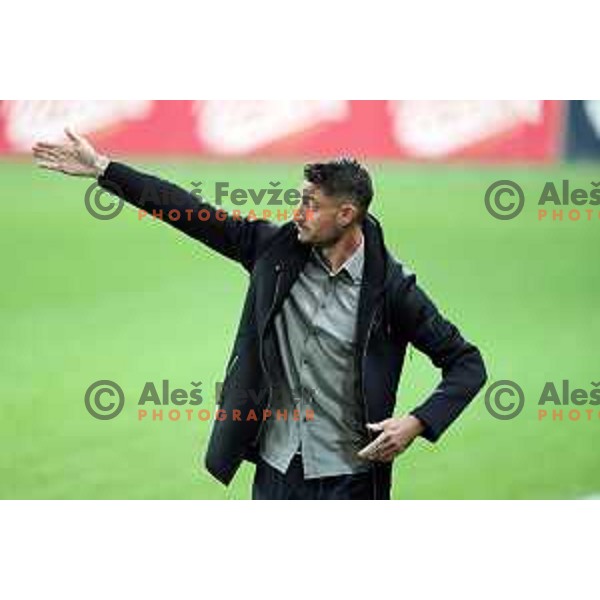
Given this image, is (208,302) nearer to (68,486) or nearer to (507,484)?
(68,486)

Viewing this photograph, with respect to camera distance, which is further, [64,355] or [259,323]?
Result: [64,355]

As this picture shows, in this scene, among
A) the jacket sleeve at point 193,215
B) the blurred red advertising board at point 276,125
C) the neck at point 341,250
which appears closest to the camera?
the jacket sleeve at point 193,215

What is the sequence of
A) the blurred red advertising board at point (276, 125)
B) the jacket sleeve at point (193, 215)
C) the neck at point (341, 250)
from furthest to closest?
the blurred red advertising board at point (276, 125) → the neck at point (341, 250) → the jacket sleeve at point (193, 215)

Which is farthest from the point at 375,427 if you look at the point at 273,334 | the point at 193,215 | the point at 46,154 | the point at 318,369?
the point at 46,154

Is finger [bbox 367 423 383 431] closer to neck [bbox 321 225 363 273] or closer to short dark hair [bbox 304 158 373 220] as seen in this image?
neck [bbox 321 225 363 273]

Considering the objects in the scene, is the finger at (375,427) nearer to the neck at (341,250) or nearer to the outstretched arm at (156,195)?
the neck at (341,250)

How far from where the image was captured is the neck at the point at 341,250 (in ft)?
11.6

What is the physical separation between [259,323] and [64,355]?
2.90 feet

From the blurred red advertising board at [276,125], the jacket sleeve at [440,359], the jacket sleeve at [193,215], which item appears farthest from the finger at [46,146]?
the jacket sleeve at [440,359]

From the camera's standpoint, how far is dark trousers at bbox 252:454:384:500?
349 cm

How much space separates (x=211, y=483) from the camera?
3998mm

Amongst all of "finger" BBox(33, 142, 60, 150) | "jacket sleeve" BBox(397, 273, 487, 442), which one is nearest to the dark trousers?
"jacket sleeve" BBox(397, 273, 487, 442)

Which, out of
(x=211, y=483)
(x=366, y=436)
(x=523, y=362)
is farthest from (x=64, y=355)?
(x=523, y=362)

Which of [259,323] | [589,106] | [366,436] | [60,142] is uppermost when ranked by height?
[589,106]
